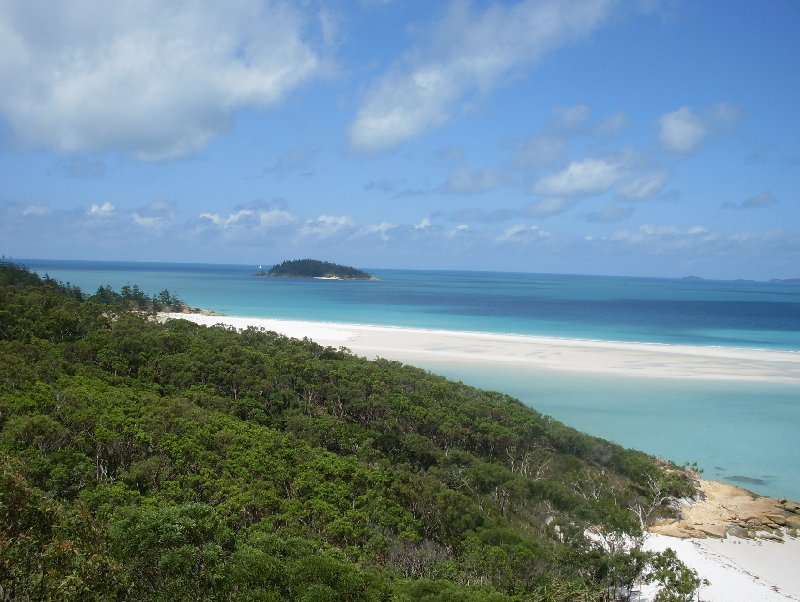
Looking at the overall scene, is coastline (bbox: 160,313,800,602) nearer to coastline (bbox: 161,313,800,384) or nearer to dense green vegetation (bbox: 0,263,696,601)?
coastline (bbox: 161,313,800,384)

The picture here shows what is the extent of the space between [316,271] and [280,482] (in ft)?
534

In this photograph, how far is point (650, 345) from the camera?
44531 mm

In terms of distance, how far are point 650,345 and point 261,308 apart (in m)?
43.0

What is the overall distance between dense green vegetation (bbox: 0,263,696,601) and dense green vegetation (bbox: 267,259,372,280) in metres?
148

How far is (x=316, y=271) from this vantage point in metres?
173

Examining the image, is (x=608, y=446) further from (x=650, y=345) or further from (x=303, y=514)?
(x=650, y=345)

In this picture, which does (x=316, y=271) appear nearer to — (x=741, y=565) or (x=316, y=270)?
(x=316, y=270)

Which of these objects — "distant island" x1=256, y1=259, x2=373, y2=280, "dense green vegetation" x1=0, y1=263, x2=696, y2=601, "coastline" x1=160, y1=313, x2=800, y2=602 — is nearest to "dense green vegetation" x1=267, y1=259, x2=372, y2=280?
"distant island" x1=256, y1=259, x2=373, y2=280

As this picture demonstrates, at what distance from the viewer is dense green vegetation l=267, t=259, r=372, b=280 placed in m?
171

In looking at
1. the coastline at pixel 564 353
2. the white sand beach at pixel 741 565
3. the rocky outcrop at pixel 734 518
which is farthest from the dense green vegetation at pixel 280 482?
the coastline at pixel 564 353

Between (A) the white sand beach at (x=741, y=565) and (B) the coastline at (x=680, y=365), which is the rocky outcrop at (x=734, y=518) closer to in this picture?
(B) the coastline at (x=680, y=365)

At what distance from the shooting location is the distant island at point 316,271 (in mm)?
170750

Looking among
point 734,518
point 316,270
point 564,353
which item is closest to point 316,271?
point 316,270

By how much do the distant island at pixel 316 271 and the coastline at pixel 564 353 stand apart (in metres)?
121
